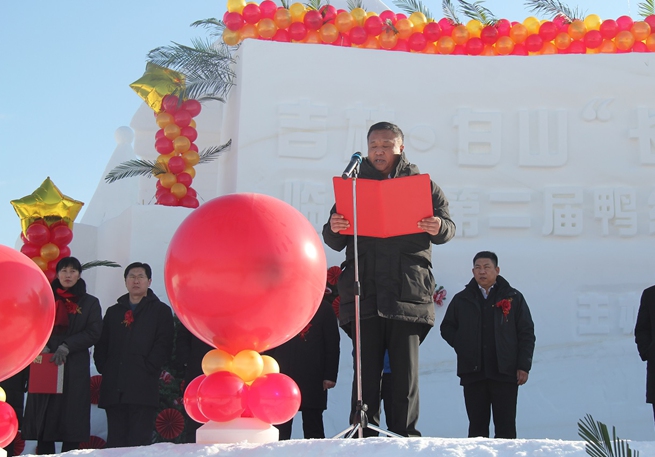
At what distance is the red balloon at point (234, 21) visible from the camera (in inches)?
263

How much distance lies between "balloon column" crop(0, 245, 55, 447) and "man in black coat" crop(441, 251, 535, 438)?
2.40 meters

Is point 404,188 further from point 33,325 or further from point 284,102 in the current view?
point 284,102

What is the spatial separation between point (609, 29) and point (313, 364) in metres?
3.98

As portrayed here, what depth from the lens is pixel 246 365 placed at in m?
2.31

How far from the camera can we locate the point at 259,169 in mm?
6230

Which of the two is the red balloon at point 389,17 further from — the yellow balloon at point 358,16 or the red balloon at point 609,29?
the red balloon at point 609,29

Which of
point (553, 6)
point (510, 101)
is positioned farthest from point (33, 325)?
point (553, 6)

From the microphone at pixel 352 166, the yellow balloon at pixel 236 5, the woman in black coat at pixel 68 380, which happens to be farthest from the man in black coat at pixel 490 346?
the yellow balloon at pixel 236 5

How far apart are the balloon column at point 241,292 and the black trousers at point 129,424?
2.37m

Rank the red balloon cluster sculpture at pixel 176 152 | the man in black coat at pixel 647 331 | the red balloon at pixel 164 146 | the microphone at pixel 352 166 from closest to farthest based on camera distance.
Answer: the microphone at pixel 352 166
the man in black coat at pixel 647 331
the red balloon cluster sculpture at pixel 176 152
the red balloon at pixel 164 146

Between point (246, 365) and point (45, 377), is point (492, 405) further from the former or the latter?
point (45, 377)

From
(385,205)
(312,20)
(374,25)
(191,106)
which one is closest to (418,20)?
(374,25)

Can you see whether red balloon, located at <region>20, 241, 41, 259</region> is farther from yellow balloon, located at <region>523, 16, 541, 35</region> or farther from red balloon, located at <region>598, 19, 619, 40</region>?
red balloon, located at <region>598, 19, 619, 40</region>

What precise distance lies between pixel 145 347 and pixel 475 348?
1779 millimetres
